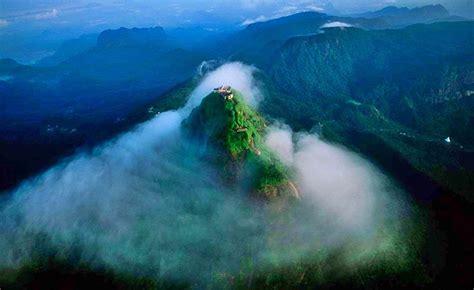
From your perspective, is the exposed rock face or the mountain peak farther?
the mountain peak

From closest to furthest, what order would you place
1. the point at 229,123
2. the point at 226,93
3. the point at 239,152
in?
the point at 239,152 → the point at 229,123 → the point at 226,93

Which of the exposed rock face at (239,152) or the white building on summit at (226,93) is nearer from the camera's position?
the exposed rock face at (239,152)

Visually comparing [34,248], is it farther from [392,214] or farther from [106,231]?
[392,214]

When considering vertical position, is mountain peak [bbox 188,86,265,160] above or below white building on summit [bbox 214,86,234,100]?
below

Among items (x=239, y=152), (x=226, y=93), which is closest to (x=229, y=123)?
(x=239, y=152)

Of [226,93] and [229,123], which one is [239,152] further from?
[226,93]

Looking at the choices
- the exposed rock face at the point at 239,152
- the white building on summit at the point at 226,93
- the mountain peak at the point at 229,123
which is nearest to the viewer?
Result: the exposed rock face at the point at 239,152

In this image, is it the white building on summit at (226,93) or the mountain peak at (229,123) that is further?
the white building on summit at (226,93)

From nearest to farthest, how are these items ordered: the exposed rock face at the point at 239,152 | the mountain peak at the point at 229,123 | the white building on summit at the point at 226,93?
the exposed rock face at the point at 239,152
the mountain peak at the point at 229,123
the white building on summit at the point at 226,93

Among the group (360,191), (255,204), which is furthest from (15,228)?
(360,191)

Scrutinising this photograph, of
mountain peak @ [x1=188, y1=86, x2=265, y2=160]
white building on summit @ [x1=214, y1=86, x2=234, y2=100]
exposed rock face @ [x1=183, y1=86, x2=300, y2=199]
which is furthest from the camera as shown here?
white building on summit @ [x1=214, y1=86, x2=234, y2=100]

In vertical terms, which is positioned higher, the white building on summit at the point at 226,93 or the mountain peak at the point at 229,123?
the white building on summit at the point at 226,93
